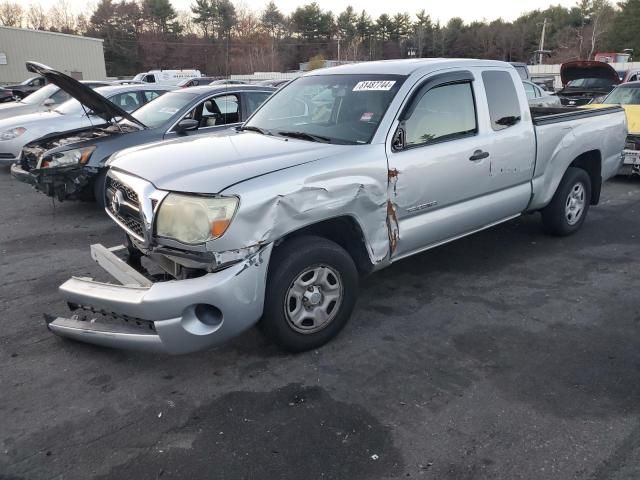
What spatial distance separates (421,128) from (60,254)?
392 cm

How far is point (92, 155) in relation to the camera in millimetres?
6531

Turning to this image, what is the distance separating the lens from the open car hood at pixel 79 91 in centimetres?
566

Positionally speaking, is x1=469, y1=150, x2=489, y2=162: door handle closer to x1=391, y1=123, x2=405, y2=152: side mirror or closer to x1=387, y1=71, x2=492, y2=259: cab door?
x1=387, y1=71, x2=492, y2=259: cab door

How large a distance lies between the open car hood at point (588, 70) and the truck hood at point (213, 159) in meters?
13.1

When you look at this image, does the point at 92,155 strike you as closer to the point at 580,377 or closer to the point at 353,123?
the point at 353,123

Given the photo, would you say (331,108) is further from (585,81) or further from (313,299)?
(585,81)

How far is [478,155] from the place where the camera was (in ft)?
14.2

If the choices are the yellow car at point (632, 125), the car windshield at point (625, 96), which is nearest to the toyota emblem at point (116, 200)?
the yellow car at point (632, 125)

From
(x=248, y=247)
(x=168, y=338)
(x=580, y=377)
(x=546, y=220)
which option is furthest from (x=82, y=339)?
(x=546, y=220)

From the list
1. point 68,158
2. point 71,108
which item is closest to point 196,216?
point 68,158

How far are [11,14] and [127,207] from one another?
87.2m

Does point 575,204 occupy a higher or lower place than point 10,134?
lower

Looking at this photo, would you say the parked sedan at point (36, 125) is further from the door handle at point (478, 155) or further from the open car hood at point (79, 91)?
the door handle at point (478, 155)

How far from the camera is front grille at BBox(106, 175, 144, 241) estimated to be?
10.8 ft
